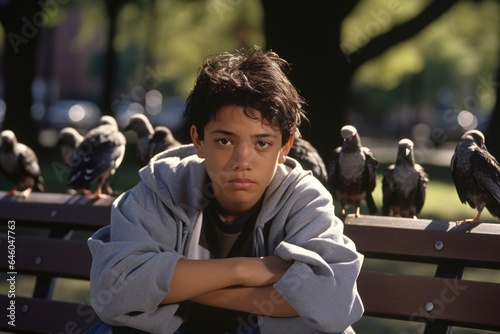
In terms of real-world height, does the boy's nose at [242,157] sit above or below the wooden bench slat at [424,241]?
above

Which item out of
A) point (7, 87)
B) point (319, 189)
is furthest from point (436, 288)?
point (7, 87)

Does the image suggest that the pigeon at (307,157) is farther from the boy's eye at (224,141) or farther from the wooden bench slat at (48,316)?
the boy's eye at (224,141)

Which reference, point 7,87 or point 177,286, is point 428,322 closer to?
point 177,286

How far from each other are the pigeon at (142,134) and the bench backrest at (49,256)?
1.60 metres

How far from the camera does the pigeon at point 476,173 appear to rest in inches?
174

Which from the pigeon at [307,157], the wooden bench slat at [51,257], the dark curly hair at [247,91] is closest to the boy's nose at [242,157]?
the dark curly hair at [247,91]

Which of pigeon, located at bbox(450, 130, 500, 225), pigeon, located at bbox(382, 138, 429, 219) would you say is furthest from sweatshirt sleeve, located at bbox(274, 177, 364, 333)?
pigeon, located at bbox(382, 138, 429, 219)

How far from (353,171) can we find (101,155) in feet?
6.68

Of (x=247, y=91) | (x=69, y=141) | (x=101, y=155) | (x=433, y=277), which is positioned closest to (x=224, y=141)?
(x=247, y=91)

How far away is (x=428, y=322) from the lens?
3742 mm

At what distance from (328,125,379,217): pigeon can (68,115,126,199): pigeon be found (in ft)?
5.57

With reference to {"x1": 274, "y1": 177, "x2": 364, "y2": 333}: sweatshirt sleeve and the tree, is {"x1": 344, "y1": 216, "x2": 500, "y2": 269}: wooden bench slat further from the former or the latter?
the tree

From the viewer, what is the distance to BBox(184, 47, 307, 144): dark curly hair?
3410 millimetres

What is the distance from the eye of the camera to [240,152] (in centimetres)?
337
